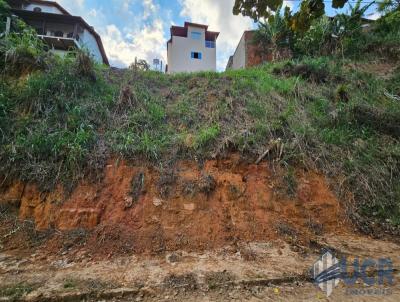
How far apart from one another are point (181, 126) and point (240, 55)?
342 inches

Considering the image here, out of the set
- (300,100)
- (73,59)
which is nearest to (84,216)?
(73,59)

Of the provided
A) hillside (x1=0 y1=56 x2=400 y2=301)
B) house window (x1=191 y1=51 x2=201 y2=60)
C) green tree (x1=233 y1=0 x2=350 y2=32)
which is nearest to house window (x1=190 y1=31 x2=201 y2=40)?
house window (x1=191 y1=51 x2=201 y2=60)

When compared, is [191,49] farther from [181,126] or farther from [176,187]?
[176,187]

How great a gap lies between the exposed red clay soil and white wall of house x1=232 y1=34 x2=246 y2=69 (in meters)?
8.63

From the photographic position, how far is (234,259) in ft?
9.46

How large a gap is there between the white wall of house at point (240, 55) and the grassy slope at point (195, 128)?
18.9 ft

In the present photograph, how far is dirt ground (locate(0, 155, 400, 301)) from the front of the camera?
2348 mm

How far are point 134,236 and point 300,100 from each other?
4.90 meters

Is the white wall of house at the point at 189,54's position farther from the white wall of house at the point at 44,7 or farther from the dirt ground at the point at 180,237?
the dirt ground at the point at 180,237

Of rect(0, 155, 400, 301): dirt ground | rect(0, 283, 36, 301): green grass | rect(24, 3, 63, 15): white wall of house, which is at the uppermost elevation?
rect(24, 3, 63, 15): white wall of house

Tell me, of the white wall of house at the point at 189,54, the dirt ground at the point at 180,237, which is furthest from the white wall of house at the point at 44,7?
the dirt ground at the point at 180,237

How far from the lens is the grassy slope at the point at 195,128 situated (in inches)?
141

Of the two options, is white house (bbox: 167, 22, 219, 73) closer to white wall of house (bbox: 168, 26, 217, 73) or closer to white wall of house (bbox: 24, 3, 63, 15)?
white wall of house (bbox: 168, 26, 217, 73)

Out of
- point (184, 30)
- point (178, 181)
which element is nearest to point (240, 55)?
point (184, 30)
